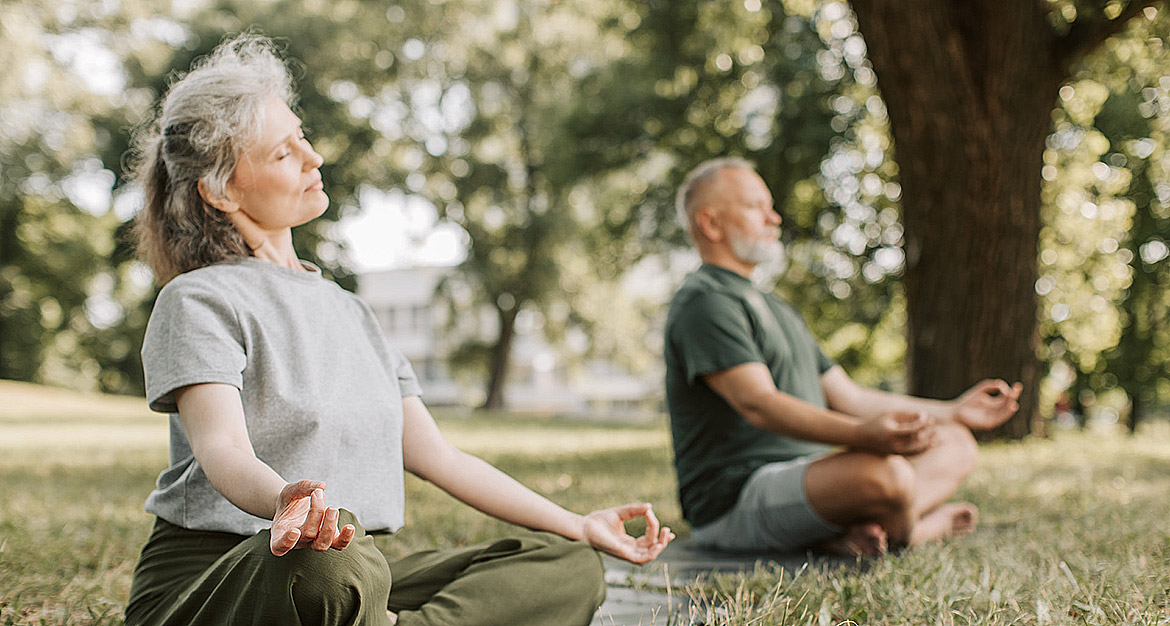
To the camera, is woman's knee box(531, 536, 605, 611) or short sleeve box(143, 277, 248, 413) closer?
short sleeve box(143, 277, 248, 413)

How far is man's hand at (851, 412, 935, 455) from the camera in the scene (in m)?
3.01

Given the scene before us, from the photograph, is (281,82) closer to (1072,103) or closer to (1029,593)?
(1029,593)

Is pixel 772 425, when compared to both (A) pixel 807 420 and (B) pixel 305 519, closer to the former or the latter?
(A) pixel 807 420

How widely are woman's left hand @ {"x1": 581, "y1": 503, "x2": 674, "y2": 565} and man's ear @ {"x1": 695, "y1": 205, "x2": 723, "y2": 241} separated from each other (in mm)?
1960

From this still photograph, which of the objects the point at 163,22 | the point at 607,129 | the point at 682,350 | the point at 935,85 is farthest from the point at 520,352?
the point at 682,350

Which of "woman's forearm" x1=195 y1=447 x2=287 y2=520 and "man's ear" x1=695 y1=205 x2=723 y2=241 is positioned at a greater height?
"man's ear" x1=695 y1=205 x2=723 y2=241

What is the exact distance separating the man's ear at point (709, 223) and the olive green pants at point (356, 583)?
2.04 metres

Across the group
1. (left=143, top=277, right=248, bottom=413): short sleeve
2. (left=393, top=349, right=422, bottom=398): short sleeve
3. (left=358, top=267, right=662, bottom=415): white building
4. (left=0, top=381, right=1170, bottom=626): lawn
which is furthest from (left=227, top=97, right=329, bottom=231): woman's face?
(left=358, top=267, right=662, bottom=415): white building

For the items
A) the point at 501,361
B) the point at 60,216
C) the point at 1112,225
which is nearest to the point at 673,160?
the point at 1112,225

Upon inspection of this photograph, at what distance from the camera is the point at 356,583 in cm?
158

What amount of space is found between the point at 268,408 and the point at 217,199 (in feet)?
1.65

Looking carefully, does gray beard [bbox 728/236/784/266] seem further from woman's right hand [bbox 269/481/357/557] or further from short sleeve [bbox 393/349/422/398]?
woman's right hand [bbox 269/481/357/557]

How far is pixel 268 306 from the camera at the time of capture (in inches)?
80.7

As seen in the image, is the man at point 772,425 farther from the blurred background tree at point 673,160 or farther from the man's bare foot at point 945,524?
the blurred background tree at point 673,160
